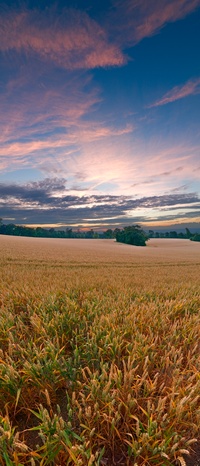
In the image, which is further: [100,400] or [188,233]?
[188,233]

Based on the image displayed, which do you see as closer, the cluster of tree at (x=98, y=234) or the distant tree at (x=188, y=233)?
the cluster of tree at (x=98, y=234)

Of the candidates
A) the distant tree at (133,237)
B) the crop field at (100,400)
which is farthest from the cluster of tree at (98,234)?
the crop field at (100,400)

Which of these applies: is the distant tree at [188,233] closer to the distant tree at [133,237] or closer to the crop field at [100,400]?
the distant tree at [133,237]

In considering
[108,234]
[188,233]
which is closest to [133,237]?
[108,234]

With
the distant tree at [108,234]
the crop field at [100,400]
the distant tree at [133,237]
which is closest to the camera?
Answer: the crop field at [100,400]

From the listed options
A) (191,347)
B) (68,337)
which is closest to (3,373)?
(68,337)

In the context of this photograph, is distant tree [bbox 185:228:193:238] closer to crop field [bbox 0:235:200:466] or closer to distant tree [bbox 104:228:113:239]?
distant tree [bbox 104:228:113:239]

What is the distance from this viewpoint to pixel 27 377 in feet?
8.20

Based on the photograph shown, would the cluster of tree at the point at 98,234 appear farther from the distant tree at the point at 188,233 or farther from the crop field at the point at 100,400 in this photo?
the crop field at the point at 100,400

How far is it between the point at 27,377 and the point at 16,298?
2.89m

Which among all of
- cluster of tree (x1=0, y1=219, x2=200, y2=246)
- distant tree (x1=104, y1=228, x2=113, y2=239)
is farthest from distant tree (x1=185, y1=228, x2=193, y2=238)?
distant tree (x1=104, y1=228, x2=113, y2=239)

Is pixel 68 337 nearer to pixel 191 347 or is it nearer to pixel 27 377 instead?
pixel 27 377

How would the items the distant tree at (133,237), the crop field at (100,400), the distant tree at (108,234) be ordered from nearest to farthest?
the crop field at (100,400) < the distant tree at (133,237) < the distant tree at (108,234)

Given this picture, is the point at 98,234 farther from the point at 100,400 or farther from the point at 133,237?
the point at 100,400
